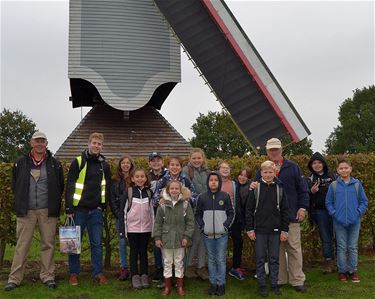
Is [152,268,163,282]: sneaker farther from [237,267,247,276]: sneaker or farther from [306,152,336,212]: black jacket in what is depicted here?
[306,152,336,212]: black jacket

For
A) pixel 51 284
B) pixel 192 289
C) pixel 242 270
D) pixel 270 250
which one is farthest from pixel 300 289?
pixel 51 284

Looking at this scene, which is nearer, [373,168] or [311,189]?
[311,189]

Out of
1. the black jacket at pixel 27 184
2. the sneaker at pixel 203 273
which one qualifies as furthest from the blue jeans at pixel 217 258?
the black jacket at pixel 27 184

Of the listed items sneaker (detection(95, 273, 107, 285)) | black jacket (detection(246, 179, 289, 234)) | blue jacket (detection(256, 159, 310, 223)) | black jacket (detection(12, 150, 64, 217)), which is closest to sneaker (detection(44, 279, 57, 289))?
sneaker (detection(95, 273, 107, 285))

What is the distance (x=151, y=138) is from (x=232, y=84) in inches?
176

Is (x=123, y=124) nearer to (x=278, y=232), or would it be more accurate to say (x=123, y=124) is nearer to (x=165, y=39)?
(x=165, y=39)

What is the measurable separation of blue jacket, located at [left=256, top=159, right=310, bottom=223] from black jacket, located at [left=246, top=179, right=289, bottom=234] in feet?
0.78

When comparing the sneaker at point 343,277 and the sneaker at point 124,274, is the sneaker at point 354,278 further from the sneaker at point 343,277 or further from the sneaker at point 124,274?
the sneaker at point 124,274

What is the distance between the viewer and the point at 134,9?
1688cm

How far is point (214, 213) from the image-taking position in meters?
5.55

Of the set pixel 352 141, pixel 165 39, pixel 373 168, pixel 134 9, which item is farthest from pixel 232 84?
pixel 352 141

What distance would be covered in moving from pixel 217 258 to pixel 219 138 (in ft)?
138

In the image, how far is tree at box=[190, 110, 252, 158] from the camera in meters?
46.1

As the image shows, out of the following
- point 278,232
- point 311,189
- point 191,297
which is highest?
point 311,189
